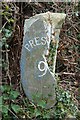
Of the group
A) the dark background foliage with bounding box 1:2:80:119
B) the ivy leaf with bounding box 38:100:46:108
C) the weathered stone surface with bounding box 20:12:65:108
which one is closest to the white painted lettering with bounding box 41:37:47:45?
the weathered stone surface with bounding box 20:12:65:108

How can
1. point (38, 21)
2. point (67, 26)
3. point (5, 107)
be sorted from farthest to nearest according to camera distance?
1. point (67, 26)
2. point (38, 21)
3. point (5, 107)

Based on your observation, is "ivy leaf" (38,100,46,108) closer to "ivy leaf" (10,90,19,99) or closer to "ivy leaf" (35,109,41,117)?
"ivy leaf" (35,109,41,117)

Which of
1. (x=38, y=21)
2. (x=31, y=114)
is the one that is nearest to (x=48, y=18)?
(x=38, y=21)

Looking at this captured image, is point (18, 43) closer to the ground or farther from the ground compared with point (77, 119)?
farther from the ground

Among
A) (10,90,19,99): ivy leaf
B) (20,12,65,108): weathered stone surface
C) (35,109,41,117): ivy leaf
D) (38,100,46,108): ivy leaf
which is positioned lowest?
(35,109,41,117): ivy leaf

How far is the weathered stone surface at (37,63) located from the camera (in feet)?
9.66

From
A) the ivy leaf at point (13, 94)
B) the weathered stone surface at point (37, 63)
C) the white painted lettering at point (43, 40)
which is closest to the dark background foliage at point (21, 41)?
the ivy leaf at point (13, 94)

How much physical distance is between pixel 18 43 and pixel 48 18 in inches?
22.4

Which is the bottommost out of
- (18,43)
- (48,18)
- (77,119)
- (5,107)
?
(77,119)

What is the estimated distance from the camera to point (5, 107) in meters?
A: 2.74

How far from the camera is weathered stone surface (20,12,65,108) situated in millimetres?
2945

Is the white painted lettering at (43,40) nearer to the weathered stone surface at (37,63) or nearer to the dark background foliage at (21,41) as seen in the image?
the weathered stone surface at (37,63)

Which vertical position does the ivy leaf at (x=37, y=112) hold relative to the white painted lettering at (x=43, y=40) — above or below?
Answer: below

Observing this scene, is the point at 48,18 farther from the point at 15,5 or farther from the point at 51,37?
the point at 15,5
